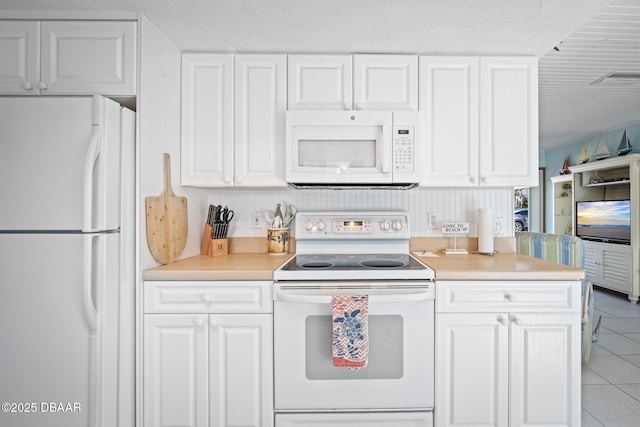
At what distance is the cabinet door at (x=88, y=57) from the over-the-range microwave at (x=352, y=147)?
837mm

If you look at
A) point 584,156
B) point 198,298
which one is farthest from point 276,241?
point 584,156

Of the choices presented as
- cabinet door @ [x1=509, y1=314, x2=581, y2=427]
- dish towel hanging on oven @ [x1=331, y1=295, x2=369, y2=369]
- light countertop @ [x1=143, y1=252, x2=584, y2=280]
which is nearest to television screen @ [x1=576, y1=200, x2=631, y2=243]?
light countertop @ [x1=143, y1=252, x2=584, y2=280]

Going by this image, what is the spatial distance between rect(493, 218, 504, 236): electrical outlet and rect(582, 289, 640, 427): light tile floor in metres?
1.17

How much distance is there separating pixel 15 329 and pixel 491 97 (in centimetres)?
266

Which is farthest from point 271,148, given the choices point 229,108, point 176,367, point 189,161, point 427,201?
point 176,367

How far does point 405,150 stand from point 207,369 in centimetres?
152

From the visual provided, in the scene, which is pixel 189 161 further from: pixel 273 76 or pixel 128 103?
pixel 273 76

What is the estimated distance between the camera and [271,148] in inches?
77.4

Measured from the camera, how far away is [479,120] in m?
1.97

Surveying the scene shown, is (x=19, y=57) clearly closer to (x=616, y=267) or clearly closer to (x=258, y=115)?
(x=258, y=115)

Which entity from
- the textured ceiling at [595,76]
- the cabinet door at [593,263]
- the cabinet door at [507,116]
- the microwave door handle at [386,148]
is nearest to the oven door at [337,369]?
the microwave door handle at [386,148]

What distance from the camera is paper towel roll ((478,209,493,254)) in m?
2.09

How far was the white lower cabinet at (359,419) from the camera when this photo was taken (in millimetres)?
1601

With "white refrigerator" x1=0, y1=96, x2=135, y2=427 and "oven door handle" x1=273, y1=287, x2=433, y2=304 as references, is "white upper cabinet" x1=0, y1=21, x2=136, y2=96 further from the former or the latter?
"oven door handle" x1=273, y1=287, x2=433, y2=304
